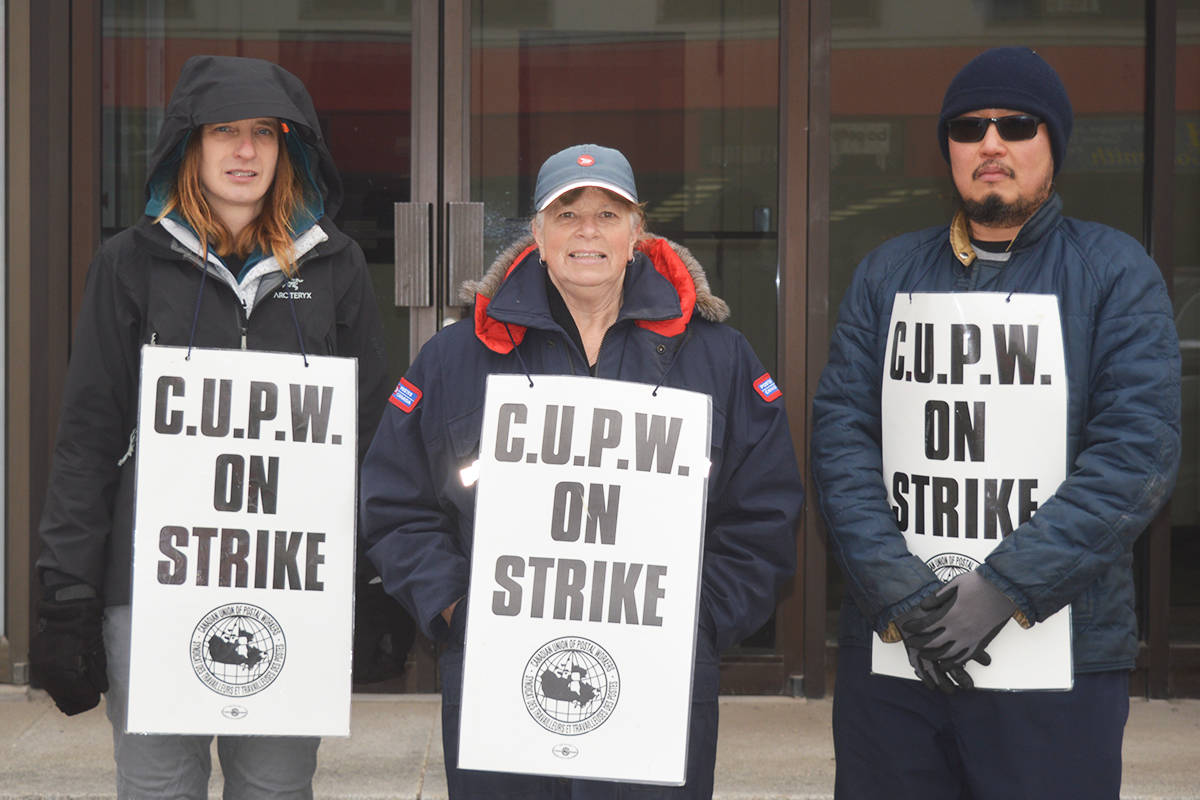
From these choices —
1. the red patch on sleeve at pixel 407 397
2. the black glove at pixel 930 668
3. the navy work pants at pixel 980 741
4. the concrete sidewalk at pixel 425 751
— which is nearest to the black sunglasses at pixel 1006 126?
the black glove at pixel 930 668

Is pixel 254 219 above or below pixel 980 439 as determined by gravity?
above

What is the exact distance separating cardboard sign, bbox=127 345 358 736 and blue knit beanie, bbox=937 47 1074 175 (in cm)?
140

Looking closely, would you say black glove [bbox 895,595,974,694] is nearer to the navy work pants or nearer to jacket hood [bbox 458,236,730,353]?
the navy work pants

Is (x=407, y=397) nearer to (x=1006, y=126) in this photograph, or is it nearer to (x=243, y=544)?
(x=243, y=544)

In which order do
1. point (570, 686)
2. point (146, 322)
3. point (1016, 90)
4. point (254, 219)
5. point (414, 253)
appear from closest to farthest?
point (570, 686)
point (1016, 90)
point (146, 322)
point (254, 219)
point (414, 253)

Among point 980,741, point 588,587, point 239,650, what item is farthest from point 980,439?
point 239,650

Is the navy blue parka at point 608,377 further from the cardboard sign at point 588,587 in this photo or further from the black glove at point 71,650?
the black glove at point 71,650

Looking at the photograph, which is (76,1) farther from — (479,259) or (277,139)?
(277,139)

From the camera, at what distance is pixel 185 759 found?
2.94 meters

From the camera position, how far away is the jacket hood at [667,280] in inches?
107

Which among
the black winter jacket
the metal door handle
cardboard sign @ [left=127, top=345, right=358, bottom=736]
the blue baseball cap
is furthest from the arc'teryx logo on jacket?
the metal door handle

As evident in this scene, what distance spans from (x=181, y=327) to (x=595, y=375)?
88cm

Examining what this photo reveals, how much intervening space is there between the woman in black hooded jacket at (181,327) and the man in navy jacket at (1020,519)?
110cm

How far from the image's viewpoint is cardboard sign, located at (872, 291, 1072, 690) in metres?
2.71
